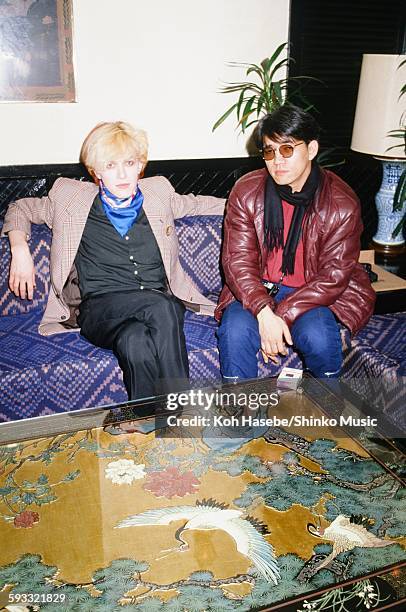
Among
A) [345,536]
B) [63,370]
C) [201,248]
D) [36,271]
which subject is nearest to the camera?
[345,536]

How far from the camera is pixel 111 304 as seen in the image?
2.43 meters

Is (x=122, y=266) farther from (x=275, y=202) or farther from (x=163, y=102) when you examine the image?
(x=163, y=102)

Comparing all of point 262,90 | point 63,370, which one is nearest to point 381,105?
point 262,90

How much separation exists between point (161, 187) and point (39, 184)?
0.88m

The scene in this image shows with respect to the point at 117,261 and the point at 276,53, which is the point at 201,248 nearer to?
the point at 117,261

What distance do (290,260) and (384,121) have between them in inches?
42.8

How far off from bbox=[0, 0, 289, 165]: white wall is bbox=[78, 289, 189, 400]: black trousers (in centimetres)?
124

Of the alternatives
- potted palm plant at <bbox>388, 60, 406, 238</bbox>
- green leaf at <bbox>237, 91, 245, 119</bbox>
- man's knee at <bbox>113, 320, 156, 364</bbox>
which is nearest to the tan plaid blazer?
man's knee at <bbox>113, 320, 156, 364</bbox>

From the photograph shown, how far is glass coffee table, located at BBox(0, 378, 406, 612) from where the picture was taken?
1.26m

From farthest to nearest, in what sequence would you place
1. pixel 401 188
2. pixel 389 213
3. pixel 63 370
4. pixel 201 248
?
1. pixel 389 213
2. pixel 401 188
3. pixel 201 248
4. pixel 63 370

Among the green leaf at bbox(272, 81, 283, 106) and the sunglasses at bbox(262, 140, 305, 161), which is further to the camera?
the green leaf at bbox(272, 81, 283, 106)

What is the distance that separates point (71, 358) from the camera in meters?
2.38

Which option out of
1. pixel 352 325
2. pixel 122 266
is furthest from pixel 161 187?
pixel 352 325

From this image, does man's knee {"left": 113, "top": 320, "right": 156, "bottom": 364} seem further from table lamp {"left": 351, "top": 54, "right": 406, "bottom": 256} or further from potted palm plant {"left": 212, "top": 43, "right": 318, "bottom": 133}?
table lamp {"left": 351, "top": 54, "right": 406, "bottom": 256}
